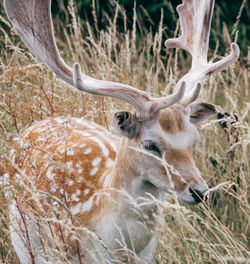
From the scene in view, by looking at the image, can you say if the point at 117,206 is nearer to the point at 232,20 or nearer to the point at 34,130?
the point at 34,130

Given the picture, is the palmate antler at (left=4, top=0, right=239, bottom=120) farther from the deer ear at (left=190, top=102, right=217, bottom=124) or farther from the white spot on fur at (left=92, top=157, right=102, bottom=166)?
the white spot on fur at (left=92, top=157, right=102, bottom=166)

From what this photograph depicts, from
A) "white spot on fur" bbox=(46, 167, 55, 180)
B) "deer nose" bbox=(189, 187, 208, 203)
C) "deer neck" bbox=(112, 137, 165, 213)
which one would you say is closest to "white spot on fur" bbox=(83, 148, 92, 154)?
"white spot on fur" bbox=(46, 167, 55, 180)

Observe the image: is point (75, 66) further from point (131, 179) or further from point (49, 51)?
point (131, 179)

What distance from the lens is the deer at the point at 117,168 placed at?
6.75 feet

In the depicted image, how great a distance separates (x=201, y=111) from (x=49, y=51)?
0.81 metres

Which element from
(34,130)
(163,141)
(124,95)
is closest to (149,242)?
(163,141)

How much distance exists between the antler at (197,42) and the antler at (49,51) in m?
0.20

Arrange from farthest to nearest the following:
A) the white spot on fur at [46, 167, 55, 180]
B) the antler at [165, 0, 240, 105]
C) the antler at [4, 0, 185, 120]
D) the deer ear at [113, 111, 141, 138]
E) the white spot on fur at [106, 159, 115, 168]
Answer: the white spot on fur at [106, 159, 115, 168]
the white spot on fur at [46, 167, 55, 180]
the antler at [165, 0, 240, 105]
the deer ear at [113, 111, 141, 138]
the antler at [4, 0, 185, 120]

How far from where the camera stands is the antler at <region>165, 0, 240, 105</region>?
240cm

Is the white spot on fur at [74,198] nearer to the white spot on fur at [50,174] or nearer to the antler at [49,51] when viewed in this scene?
the white spot on fur at [50,174]

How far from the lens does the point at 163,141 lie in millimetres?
2125

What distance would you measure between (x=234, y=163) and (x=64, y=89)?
128 cm

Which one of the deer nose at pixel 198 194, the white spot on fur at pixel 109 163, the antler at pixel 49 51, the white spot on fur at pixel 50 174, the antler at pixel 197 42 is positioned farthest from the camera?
the white spot on fur at pixel 109 163

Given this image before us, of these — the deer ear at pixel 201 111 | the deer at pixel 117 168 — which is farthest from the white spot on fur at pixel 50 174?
the deer ear at pixel 201 111
